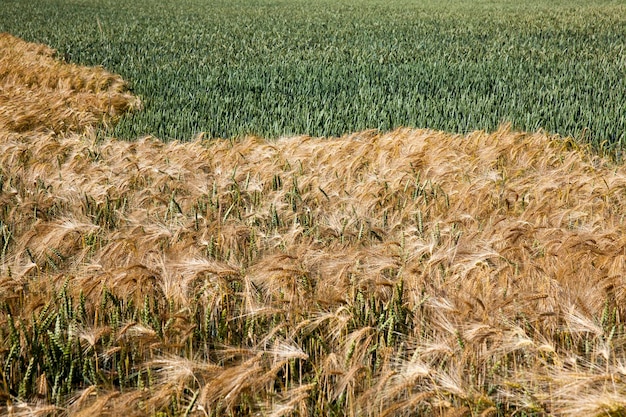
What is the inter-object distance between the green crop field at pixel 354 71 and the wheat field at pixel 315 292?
2396 mm

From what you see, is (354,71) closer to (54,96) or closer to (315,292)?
(54,96)

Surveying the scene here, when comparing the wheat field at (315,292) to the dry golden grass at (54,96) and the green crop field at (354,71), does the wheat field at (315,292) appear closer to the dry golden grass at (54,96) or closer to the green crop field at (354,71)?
the dry golden grass at (54,96)

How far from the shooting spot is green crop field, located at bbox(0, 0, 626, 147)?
7504 mm

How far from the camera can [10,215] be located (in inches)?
159

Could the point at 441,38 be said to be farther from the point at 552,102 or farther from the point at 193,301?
the point at 193,301

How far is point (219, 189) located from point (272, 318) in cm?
197

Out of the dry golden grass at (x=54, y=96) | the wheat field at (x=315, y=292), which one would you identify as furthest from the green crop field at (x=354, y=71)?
the wheat field at (x=315, y=292)

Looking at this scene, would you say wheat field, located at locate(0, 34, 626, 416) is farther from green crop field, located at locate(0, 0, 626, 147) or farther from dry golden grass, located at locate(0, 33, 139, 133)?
green crop field, located at locate(0, 0, 626, 147)

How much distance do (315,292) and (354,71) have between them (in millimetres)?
8752

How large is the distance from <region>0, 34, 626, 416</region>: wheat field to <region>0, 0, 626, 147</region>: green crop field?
2.40 meters

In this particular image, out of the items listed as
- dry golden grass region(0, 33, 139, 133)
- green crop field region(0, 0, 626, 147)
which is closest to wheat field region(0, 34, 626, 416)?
dry golden grass region(0, 33, 139, 133)

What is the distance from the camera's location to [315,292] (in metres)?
2.89

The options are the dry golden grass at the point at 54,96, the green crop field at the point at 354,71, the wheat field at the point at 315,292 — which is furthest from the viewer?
the green crop field at the point at 354,71

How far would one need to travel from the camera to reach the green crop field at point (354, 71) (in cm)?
750
